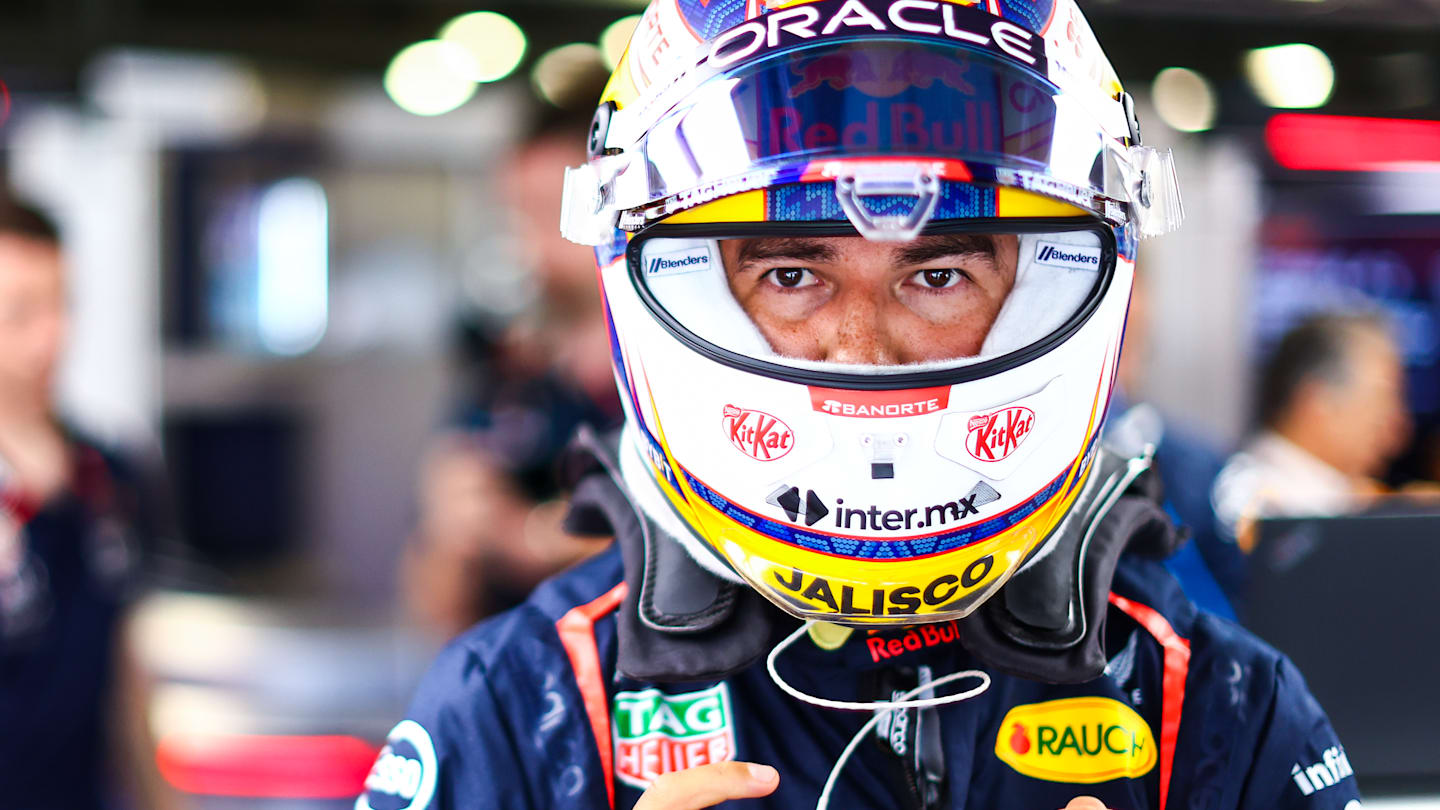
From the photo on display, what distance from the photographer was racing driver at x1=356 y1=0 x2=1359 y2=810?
907mm

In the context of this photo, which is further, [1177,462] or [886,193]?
[1177,462]

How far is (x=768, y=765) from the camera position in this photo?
0.95m

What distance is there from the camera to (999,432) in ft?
3.06

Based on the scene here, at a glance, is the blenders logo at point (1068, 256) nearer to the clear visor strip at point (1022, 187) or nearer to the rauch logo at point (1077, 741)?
the clear visor strip at point (1022, 187)

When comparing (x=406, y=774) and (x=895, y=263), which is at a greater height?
(x=895, y=263)

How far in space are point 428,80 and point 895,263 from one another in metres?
4.89

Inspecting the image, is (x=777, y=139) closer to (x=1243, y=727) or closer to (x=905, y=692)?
(x=905, y=692)

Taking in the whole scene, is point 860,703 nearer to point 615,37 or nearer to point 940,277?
point 940,277

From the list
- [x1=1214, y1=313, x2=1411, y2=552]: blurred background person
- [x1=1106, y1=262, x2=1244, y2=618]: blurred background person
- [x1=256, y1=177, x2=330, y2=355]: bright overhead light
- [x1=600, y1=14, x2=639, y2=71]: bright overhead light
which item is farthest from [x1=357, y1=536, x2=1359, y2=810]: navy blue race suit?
[x1=256, y1=177, x2=330, y2=355]: bright overhead light

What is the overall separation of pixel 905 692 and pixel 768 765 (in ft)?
0.40

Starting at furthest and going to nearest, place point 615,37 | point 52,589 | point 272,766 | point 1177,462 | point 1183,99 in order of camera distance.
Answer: point 1183,99 < point 615,37 < point 272,766 < point 1177,462 < point 52,589

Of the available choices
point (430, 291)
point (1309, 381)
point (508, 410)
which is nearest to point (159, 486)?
point (508, 410)

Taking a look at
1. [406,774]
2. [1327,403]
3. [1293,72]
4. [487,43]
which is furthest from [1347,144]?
[406,774]

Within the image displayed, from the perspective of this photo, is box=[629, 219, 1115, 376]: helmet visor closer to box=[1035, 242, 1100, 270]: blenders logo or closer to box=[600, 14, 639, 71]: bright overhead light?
box=[1035, 242, 1100, 270]: blenders logo
